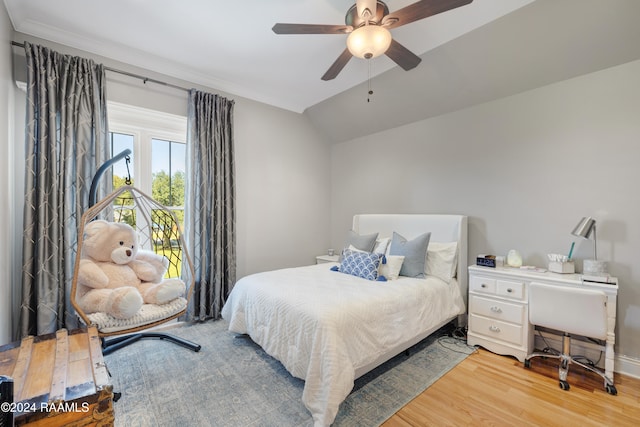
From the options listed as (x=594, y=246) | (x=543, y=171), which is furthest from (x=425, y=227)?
(x=594, y=246)

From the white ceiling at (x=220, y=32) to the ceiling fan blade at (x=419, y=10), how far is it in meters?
0.48

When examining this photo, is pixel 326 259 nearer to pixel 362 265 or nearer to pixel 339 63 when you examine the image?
pixel 362 265

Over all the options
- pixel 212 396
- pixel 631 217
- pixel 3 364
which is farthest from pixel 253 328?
pixel 631 217

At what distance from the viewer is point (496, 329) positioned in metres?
2.59

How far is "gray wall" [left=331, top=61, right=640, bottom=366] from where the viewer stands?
2.29 m

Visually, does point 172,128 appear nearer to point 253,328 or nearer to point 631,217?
point 253,328

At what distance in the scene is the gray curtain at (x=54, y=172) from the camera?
231cm

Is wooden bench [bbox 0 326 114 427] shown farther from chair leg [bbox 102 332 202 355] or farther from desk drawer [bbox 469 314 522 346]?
desk drawer [bbox 469 314 522 346]

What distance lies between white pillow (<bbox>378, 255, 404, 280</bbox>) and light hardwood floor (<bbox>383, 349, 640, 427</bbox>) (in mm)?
928

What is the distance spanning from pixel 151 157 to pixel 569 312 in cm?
420

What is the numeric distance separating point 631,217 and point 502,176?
101 cm

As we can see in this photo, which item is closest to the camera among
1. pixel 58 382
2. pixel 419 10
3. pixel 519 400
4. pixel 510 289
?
pixel 58 382

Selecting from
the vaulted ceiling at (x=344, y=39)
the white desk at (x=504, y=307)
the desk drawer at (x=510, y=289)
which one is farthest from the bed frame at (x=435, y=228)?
the vaulted ceiling at (x=344, y=39)

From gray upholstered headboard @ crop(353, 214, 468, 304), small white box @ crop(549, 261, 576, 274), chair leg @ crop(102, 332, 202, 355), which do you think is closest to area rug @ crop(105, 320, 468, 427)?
chair leg @ crop(102, 332, 202, 355)
